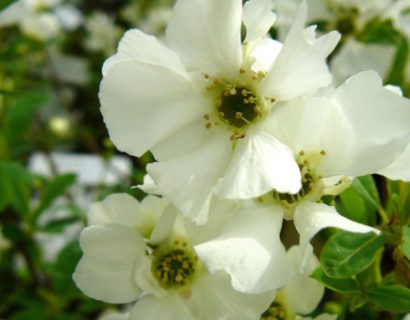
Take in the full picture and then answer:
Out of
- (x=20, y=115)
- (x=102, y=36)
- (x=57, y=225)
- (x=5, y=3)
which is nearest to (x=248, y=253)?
(x=5, y=3)

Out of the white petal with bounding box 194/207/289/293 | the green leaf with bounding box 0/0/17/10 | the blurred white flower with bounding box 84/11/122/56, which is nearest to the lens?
the white petal with bounding box 194/207/289/293

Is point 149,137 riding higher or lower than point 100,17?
higher

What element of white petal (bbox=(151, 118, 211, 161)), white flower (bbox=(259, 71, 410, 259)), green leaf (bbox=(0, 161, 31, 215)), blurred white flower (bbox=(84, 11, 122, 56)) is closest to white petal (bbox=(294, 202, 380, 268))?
white flower (bbox=(259, 71, 410, 259))

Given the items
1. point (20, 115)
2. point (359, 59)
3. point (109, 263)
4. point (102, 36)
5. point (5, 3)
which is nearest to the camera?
point (109, 263)

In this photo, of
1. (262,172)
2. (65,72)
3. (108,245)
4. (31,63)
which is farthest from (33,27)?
(262,172)

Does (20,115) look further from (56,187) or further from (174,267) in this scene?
(174,267)

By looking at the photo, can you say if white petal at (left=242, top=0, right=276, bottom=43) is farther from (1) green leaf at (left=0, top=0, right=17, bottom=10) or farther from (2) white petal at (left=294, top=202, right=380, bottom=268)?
(1) green leaf at (left=0, top=0, right=17, bottom=10)

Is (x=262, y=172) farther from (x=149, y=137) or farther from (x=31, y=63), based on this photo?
(x=31, y=63)
